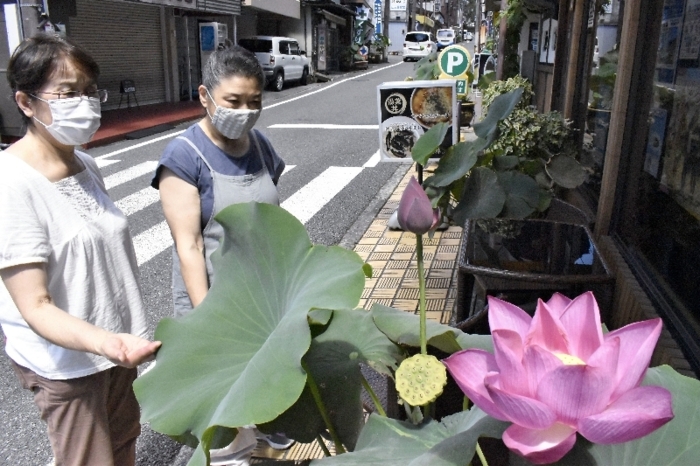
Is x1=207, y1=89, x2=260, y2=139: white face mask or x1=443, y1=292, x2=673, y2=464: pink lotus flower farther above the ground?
x1=207, y1=89, x2=260, y2=139: white face mask

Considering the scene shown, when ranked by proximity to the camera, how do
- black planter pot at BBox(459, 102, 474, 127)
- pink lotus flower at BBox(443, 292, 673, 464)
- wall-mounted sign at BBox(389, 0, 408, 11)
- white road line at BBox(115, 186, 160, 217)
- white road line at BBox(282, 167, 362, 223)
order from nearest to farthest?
1. pink lotus flower at BBox(443, 292, 673, 464)
2. white road line at BBox(282, 167, 362, 223)
3. white road line at BBox(115, 186, 160, 217)
4. black planter pot at BBox(459, 102, 474, 127)
5. wall-mounted sign at BBox(389, 0, 408, 11)

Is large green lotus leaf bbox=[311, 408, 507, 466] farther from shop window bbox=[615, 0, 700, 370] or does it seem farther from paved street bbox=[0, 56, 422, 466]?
paved street bbox=[0, 56, 422, 466]

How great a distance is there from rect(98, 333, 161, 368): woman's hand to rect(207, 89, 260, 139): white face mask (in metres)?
0.93

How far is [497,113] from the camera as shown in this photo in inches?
130

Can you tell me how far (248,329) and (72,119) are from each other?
1.16 metres

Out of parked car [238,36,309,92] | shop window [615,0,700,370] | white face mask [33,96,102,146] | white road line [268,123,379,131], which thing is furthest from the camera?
parked car [238,36,309,92]

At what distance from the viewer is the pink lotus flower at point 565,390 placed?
627 millimetres

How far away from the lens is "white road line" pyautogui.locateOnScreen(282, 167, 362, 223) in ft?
23.9

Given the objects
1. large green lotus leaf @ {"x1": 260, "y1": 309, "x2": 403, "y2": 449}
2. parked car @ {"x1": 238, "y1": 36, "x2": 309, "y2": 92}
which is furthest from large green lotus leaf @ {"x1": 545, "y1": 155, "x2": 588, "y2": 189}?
parked car @ {"x1": 238, "y1": 36, "x2": 309, "y2": 92}

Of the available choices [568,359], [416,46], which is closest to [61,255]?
[568,359]

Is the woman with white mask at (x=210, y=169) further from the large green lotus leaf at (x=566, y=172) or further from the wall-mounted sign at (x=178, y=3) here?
the wall-mounted sign at (x=178, y=3)

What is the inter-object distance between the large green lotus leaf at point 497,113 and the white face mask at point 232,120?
139 cm

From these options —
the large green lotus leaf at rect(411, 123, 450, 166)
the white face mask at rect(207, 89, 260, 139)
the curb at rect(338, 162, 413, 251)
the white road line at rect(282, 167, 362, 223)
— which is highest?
the white face mask at rect(207, 89, 260, 139)

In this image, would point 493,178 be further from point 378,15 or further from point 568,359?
point 378,15
